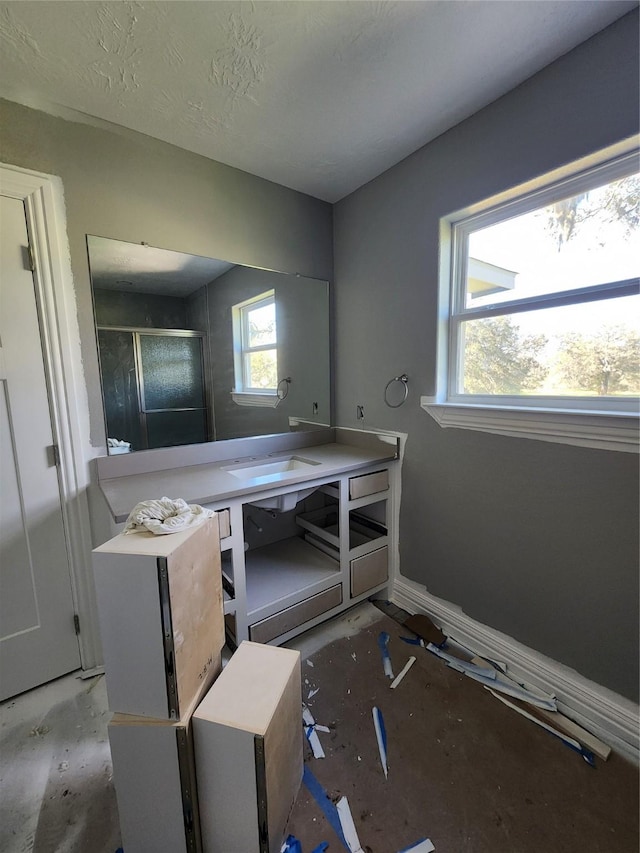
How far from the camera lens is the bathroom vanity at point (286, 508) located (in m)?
1.50

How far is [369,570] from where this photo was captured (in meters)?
2.00

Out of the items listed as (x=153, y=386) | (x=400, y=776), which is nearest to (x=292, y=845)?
(x=400, y=776)

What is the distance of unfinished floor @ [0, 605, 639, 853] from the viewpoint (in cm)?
103

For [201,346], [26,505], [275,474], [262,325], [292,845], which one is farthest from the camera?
[262,325]

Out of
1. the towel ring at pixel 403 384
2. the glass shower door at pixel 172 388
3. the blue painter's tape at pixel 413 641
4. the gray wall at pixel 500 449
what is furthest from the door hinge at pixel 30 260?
the blue painter's tape at pixel 413 641

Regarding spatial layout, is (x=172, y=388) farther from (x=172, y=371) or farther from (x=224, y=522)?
(x=224, y=522)

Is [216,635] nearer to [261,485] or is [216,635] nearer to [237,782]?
[237,782]

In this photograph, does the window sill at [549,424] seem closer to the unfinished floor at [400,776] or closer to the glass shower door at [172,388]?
the unfinished floor at [400,776]

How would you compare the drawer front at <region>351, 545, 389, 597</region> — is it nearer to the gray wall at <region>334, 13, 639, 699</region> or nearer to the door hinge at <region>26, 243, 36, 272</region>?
the gray wall at <region>334, 13, 639, 699</region>

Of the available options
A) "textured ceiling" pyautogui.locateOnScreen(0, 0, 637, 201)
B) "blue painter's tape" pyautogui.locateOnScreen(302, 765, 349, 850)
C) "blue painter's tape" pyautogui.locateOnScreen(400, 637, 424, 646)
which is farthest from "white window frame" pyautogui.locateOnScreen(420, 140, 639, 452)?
"blue painter's tape" pyautogui.locateOnScreen(302, 765, 349, 850)

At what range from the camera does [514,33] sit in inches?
45.6

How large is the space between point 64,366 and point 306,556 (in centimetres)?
152

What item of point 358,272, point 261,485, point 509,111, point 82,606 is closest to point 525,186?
point 509,111

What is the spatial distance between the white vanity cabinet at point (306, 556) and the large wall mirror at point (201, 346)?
596 millimetres
